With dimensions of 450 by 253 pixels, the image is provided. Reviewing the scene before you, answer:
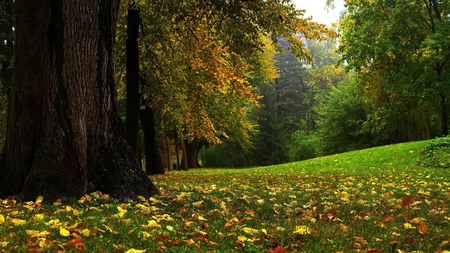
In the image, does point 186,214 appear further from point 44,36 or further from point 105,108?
point 44,36

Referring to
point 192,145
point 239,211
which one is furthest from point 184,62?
point 192,145

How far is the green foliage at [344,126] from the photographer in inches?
1289

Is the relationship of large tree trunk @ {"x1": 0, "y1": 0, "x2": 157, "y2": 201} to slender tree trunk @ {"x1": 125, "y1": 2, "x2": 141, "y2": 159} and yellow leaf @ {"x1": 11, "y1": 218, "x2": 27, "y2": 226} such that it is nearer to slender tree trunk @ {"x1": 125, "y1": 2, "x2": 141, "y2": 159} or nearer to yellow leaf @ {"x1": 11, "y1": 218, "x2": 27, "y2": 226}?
yellow leaf @ {"x1": 11, "y1": 218, "x2": 27, "y2": 226}

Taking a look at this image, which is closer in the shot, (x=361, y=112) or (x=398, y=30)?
(x=398, y=30)

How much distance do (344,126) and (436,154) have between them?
17.7 metres

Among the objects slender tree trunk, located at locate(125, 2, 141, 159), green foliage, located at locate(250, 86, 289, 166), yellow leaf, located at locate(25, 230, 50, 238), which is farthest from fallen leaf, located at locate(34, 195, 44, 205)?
green foliage, located at locate(250, 86, 289, 166)

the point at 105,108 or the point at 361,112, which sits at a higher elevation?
the point at 361,112

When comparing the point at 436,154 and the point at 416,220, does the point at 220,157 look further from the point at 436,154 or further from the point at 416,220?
the point at 416,220

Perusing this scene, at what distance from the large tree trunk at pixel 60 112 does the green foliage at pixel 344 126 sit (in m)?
29.8

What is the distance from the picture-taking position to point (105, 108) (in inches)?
210

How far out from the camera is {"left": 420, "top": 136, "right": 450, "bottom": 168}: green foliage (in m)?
14.7

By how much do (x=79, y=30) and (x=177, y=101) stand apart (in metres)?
9.53

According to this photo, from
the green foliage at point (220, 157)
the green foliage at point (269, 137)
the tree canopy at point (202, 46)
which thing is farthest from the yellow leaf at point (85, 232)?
the green foliage at point (220, 157)

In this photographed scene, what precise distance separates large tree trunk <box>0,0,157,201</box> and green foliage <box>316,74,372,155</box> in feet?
97.8
